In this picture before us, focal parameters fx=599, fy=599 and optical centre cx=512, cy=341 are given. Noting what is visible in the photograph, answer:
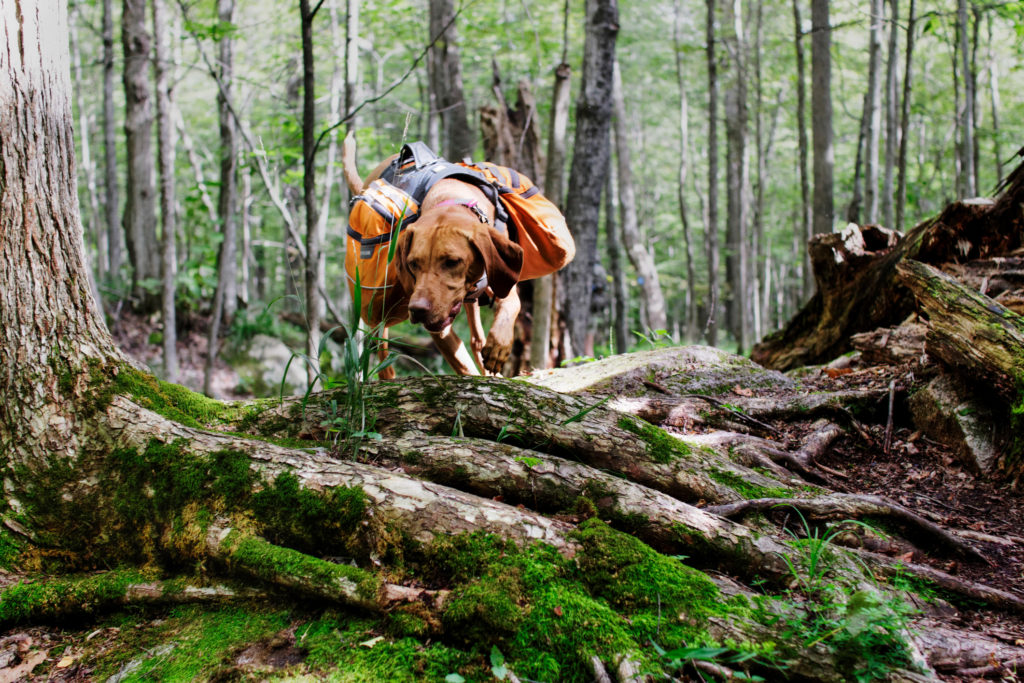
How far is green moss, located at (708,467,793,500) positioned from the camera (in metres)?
2.68

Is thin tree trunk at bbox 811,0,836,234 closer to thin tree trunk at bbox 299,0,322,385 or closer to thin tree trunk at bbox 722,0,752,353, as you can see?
thin tree trunk at bbox 722,0,752,353

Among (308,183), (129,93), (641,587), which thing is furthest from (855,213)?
(129,93)

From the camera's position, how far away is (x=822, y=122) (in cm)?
1037

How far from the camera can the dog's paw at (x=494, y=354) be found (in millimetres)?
3830

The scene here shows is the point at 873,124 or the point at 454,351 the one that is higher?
the point at 873,124

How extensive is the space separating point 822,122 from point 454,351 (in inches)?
366

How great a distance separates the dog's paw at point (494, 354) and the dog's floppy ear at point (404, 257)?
0.69m

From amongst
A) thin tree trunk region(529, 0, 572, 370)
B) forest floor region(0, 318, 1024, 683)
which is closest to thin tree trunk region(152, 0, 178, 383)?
thin tree trunk region(529, 0, 572, 370)

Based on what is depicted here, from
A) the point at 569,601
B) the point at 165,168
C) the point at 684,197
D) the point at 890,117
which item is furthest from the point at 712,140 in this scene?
the point at 569,601

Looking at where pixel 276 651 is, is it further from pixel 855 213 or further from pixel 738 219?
pixel 738 219

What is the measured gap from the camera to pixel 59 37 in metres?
2.36

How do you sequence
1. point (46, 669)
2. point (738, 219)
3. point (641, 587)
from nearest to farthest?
point (46, 669) → point (641, 587) → point (738, 219)

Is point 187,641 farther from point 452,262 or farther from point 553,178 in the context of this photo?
point 553,178

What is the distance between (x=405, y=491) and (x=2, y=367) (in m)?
1.53
